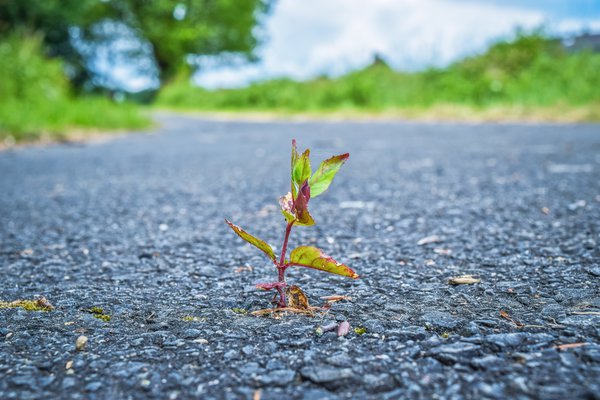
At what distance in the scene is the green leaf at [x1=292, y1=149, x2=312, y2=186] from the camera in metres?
0.97


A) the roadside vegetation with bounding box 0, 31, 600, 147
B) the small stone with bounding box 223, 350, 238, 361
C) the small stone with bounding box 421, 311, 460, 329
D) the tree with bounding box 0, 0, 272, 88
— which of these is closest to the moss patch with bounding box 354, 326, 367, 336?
the small stone with bounding box 421, 311, 460, 329

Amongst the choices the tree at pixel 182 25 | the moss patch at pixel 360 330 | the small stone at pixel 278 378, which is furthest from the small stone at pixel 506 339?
the tree at pixel 182 25

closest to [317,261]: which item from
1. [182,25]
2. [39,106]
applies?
[39,106]

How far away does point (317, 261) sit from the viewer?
103 cm

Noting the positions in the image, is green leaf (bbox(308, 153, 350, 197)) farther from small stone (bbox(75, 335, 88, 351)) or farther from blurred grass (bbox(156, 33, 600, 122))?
blurred grass (bbox(156, 33, 600, 122))

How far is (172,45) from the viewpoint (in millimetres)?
27109

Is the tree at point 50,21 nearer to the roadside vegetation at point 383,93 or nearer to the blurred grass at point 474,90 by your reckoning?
the roadside vegetation at point 383,93

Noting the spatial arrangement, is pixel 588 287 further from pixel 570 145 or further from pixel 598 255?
pixel 570 145

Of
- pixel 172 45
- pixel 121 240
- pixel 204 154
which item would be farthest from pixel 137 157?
pixel 172 45

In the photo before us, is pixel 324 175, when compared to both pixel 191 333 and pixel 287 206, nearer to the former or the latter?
pixel 287 206

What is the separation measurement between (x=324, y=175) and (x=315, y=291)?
0.35 meters

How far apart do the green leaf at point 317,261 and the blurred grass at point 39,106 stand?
5218 millimetres

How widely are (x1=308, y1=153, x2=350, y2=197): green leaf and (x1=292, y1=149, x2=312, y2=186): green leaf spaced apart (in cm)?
2

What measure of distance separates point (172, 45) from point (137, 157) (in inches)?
960
